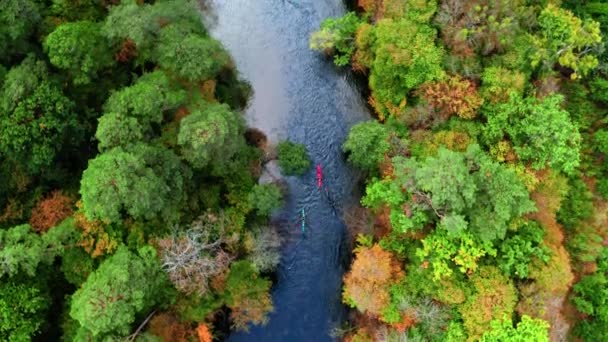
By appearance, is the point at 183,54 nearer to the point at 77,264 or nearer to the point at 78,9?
the point at 78,9

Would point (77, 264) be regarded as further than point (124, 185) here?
Yes

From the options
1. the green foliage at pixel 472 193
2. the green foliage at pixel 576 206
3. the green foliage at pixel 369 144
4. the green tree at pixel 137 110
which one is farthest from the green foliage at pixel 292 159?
the green foliage at pixel 576 206

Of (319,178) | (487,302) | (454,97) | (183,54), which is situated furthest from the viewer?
(319,178)

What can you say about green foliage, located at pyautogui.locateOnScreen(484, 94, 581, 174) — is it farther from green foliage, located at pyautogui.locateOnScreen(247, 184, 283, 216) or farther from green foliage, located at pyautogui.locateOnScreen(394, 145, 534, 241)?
green foliage, located at pyautogui.locateOnScreen(247, 184, 283, 216)

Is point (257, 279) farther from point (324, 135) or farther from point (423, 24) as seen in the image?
point (423, 24)

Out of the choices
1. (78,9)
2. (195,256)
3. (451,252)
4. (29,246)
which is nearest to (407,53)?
(451,252)

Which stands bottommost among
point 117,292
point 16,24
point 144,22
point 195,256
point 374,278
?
point 117,292

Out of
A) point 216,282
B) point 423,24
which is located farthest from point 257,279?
point 423,24
